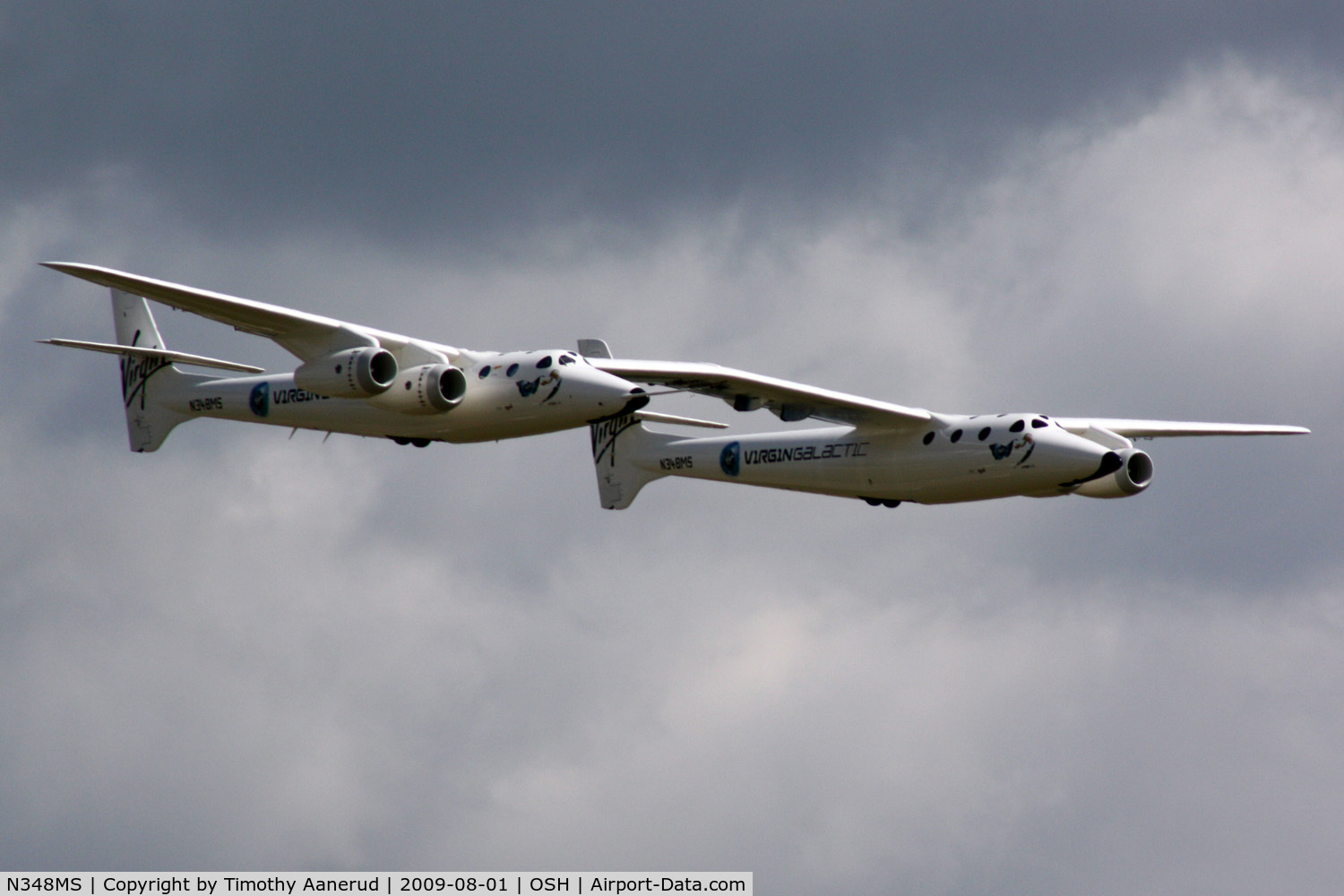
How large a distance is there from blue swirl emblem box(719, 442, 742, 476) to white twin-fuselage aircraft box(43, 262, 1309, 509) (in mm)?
52

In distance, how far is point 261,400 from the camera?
70.2 m

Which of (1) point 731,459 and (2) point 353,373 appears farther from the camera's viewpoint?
(1) point 731,459

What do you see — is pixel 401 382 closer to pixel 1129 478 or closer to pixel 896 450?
pixel 896 450

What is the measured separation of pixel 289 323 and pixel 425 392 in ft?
15.3

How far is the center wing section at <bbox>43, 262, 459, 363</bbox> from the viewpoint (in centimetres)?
6444

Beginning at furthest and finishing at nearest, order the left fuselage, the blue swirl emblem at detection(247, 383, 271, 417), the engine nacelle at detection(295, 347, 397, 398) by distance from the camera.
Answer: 1. the blue swirl emblem at detection(247, 383, 271, 417)
2. the left fuselage
3. the engine nacelle at detection(295, 347, 397, 398)

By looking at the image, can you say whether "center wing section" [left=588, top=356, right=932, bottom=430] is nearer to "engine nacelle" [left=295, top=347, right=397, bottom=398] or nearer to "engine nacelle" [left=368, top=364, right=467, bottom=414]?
"engine nacelle" [left=368, top=364, right=467, bottom=414]

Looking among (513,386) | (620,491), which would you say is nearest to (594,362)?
(513,386)

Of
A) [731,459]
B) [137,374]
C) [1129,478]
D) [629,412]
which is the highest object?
[137,374]

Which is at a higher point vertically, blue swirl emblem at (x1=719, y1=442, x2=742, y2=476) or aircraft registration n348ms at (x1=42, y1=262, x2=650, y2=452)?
aircraft registration n348ms at (x1=42, y1=262, x2=650, y2=452)

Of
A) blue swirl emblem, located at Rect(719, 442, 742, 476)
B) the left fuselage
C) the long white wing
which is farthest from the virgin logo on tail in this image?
the long white wing

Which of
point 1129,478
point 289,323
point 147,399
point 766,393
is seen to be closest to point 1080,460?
point 1129,478

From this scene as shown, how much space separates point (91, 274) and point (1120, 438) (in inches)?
1087

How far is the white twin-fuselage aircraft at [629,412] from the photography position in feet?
207
